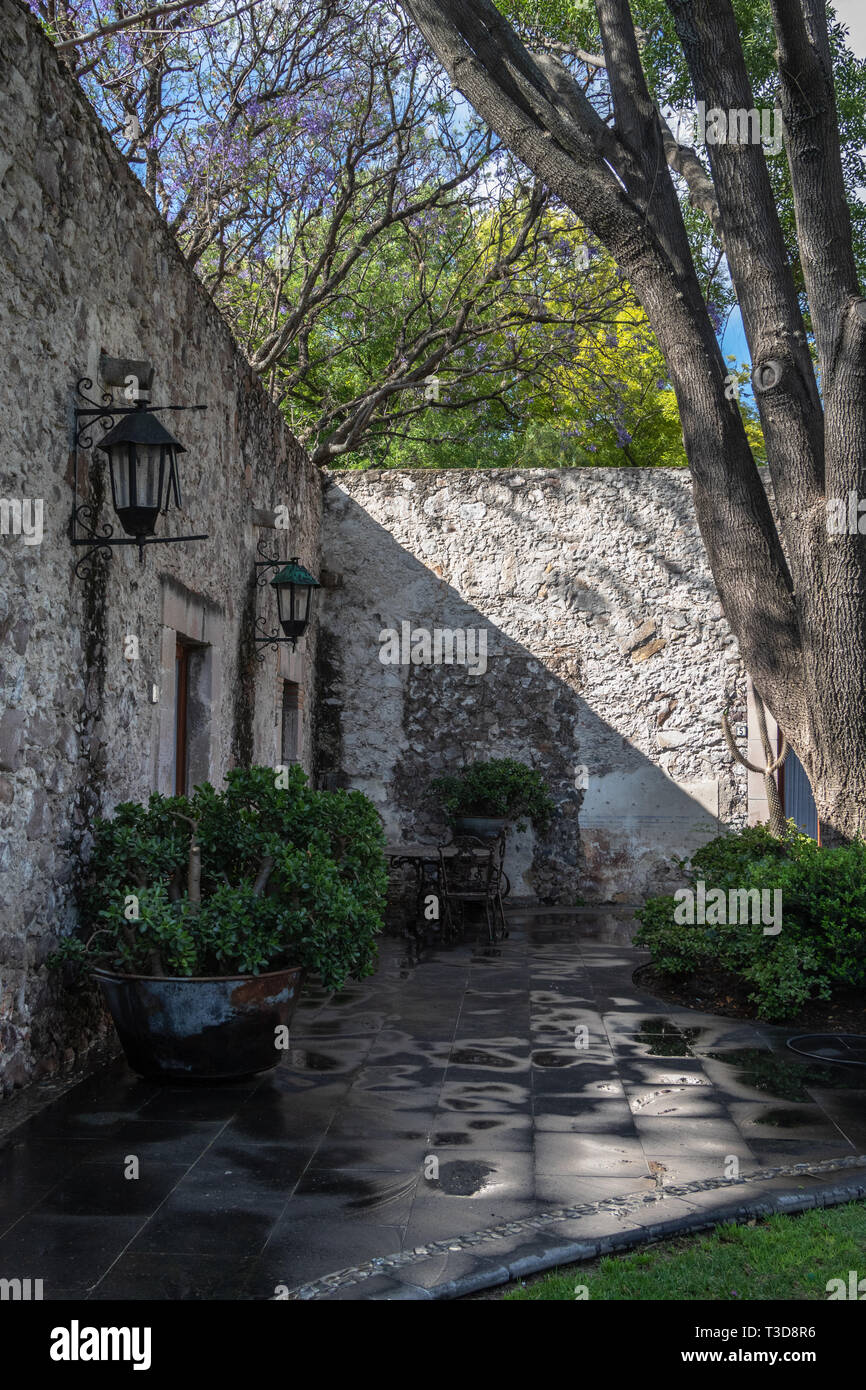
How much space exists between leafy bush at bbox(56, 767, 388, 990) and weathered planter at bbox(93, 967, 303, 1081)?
3.7 inches

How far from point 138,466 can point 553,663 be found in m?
6.23

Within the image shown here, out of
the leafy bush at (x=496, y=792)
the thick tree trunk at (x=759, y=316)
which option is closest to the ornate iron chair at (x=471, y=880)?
the leafy bush at (x=496, y=792)

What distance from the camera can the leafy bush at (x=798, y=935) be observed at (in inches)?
223

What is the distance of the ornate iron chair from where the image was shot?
820 centimetres

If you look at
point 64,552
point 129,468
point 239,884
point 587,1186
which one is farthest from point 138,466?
point 587,1186

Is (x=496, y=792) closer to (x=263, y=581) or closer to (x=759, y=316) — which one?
(x=263, y=581)

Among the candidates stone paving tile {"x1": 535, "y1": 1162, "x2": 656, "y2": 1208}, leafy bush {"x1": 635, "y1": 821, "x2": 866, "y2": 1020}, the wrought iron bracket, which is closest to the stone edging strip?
stone paving tile {"x1": 535, "y1": 1162, "x2": 656, "y2": 1208}

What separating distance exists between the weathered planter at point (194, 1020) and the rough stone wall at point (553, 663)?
5987 mm

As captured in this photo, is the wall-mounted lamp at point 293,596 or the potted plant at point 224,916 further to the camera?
the wall-mounted lamp at point 293,596

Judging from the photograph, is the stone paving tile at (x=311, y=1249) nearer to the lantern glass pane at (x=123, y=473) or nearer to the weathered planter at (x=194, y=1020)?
the weathered planter at (x=194, y=1020)

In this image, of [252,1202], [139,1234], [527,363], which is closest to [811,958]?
[252,1202]

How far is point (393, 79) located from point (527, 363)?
3.13 metres
